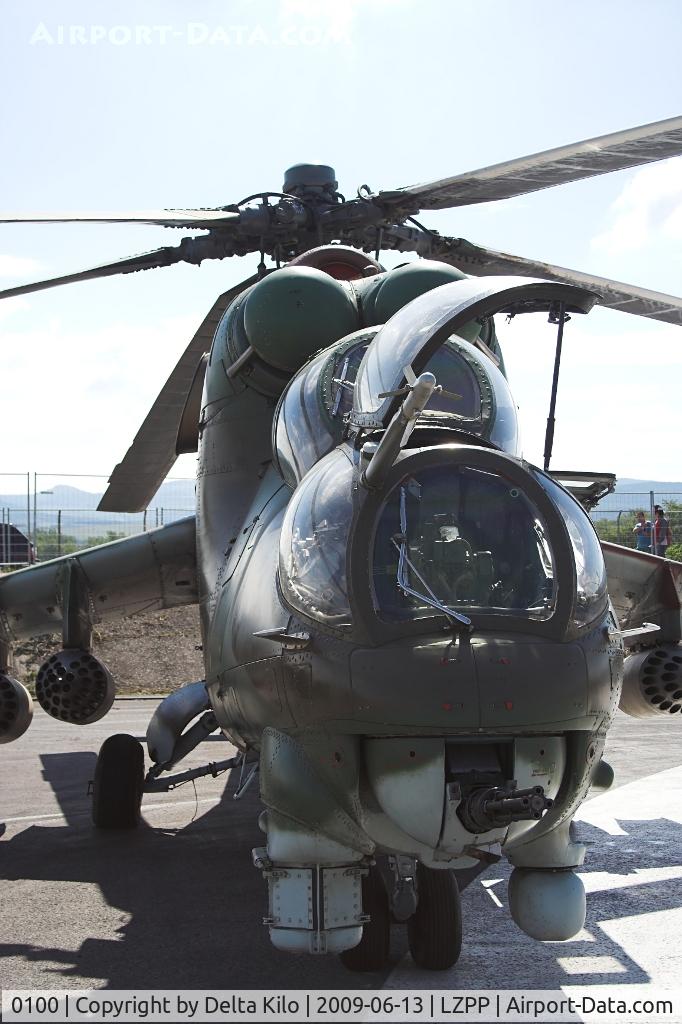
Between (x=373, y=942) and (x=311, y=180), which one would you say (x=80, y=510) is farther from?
(x=373, y=942)

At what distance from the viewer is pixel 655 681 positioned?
6.41 metres

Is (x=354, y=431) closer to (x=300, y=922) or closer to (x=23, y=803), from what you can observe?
(x=300, y=922)

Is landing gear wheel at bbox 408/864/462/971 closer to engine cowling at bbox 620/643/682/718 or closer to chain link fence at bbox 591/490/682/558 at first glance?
engine cowling at bbox 620/643/682/718

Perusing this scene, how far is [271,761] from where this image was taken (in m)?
4.93

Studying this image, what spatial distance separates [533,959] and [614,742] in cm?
772

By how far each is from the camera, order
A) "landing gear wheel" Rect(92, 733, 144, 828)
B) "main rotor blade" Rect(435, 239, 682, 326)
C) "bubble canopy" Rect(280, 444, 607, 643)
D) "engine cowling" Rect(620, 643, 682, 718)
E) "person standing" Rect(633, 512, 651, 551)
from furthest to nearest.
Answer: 1. "person standing" Rect(633, 512, 651, 551)
2. "landing gear wheel" Rect(92, 733, 144, 828)
3. "main rotor blade" Rect(435, 239, 682, 326)
4. "engine cowling" Rect(620, 643, 682, 718)
5. "bubble canopy" Rect(280, 444, 607, 643)

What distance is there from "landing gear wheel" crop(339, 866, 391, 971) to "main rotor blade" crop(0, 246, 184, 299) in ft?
16.9

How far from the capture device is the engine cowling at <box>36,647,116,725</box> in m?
8.08

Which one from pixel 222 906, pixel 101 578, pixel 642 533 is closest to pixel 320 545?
pixel 222 906

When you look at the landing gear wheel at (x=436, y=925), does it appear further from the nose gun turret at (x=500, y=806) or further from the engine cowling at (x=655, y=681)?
the engine cowling at (x=655, y=681)

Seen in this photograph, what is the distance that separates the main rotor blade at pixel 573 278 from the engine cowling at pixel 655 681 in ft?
6.89

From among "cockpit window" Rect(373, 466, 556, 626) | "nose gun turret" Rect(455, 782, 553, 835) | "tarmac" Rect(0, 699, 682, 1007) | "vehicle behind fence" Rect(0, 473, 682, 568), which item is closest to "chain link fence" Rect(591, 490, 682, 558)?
"vehicle behind fence" Rect(0, 473, 682, 568)

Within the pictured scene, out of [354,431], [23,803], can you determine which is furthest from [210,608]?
[23,803]

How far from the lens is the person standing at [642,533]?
791 inches
